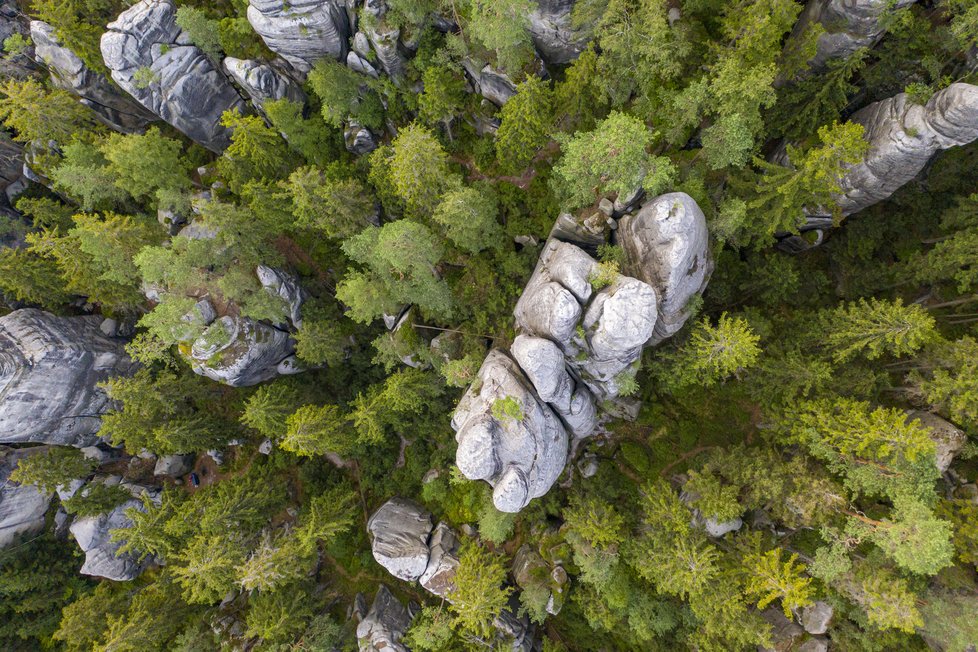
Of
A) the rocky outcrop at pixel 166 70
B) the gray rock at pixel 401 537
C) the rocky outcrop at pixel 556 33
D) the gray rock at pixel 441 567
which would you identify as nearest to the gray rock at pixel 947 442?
the rocky outcrop at pixel 556 33

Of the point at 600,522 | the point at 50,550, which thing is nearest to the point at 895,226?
the point at 600,522

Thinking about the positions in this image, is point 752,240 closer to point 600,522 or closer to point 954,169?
point 954,169

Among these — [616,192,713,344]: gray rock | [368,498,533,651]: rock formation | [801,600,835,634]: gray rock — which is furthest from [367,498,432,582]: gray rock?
[801,600,835,634]: gray rock

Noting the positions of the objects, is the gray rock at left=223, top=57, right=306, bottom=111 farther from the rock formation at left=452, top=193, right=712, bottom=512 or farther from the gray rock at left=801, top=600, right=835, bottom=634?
the gray rock at left=801, top=600, right=835, bottom=634

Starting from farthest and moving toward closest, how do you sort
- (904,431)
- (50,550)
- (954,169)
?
(50,550) → (954,169) → (904,431)

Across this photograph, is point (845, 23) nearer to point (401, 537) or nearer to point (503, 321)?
point (503, 321)

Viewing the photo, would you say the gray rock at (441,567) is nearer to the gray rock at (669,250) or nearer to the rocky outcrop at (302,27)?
the gray rock at (669,250)

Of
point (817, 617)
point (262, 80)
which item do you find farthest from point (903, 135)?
point (262, 80)
